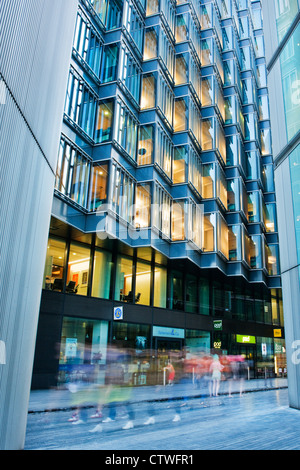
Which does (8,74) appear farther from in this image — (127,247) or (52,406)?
(127,247)

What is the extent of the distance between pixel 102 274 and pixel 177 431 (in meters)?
12.1

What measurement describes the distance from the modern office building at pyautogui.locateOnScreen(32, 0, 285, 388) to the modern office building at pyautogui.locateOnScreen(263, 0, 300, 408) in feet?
24.5

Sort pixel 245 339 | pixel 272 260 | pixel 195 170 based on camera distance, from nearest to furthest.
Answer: pixel 195 170 < pixel 245 339 < pixel 272 260

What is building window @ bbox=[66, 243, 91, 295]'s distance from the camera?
1838 cm

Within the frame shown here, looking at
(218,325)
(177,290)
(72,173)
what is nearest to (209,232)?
(177,290)

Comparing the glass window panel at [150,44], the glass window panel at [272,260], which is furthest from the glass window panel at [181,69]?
→ the glass window panel at [272,260]

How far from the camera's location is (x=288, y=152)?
14.5 m

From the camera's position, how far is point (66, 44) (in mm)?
8828

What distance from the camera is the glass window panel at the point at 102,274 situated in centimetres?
1971

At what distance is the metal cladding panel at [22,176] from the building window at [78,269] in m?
10.9

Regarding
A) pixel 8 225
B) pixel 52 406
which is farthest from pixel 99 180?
pixel 8 225

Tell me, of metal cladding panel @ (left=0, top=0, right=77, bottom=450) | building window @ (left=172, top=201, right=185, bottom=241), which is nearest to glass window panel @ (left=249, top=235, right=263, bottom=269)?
building window @ (left=172, top=201, right=185, bottom=241)

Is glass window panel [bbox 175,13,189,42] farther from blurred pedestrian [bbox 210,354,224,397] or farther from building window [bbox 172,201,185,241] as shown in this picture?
blurred pedestrian [bbox 210,354,224,397]

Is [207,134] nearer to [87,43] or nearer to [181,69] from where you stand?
[181,69]
